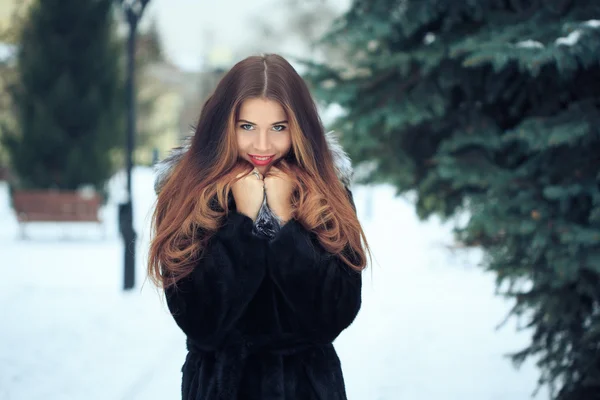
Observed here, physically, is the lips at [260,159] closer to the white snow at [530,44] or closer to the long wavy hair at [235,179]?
the long wavy hair at [235,179]

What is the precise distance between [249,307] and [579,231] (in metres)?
2.20

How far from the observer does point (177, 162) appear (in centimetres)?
222

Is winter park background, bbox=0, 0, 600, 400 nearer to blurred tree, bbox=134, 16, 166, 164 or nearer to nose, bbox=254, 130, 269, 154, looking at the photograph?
nose, bbox=254, 130, 269, 154

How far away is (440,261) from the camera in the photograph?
39.7 ft

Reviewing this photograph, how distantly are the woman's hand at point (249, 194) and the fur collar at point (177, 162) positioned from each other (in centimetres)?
33

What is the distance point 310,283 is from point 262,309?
0.71ft

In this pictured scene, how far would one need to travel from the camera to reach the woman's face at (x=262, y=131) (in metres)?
2.05

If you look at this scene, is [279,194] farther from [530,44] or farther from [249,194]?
[530,44]

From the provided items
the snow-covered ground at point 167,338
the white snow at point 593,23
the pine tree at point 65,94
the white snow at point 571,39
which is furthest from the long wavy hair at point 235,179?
the pine tree at point 65,94

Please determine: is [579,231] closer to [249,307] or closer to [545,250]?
[545,250]

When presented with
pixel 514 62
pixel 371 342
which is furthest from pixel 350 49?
pixel 371 342

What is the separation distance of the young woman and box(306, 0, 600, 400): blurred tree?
1886 mm

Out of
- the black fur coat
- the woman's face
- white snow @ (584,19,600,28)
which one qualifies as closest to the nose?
the woman's face

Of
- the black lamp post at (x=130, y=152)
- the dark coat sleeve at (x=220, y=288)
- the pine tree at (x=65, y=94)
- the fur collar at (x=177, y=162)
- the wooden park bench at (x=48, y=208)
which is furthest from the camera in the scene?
the pine tree at (x=65, y=94)
